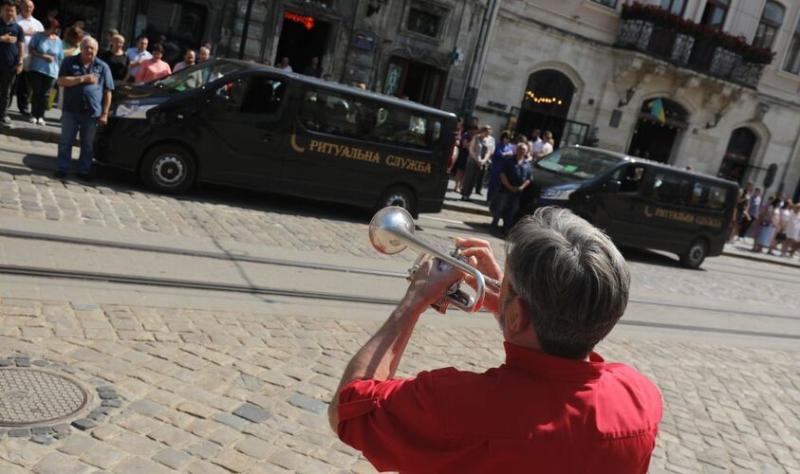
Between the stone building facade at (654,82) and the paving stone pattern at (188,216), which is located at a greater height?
the stone building facade at (654,82)

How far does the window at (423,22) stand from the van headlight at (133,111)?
12205 mm

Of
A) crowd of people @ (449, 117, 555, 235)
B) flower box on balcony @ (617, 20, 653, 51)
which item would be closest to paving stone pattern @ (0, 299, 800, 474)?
crowd of people @ (449, 117, 555, 235)

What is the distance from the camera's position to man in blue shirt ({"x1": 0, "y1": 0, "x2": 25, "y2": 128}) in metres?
11.0

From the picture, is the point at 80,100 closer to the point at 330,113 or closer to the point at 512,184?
the point at 330,113

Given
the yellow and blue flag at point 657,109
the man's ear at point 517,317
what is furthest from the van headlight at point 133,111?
the yellow and blue flag at point 657,109

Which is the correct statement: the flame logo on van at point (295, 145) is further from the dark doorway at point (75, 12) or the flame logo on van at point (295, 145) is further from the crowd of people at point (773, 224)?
the crowd of people at point (773, 224)

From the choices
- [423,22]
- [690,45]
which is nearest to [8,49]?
[423,22]

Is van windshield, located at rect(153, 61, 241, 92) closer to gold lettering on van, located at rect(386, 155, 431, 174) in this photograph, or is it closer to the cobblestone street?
the cobblestone street

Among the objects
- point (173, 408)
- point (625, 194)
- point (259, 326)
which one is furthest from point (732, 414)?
point (625, 194)

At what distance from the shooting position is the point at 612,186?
1385cm

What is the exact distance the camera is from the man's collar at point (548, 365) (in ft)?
5.52

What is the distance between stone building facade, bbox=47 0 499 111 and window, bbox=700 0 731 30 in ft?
30.4

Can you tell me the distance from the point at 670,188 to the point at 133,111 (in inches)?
402

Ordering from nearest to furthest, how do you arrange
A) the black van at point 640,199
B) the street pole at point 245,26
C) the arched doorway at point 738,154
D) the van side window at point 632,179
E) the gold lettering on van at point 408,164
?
the gold lettering on van at point 408,164, the black van at point 640,199, the van side window at point 632,179, the street pole at point 245,26, the arched doorway at point 738,154
